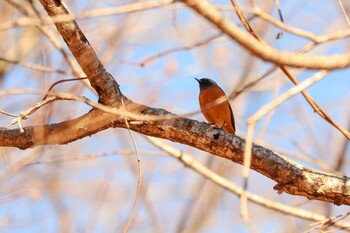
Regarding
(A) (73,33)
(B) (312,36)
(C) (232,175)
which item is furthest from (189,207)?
(B) (312,36)

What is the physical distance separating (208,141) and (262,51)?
192 cm

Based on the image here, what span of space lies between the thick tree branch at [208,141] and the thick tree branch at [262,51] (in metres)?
1.82

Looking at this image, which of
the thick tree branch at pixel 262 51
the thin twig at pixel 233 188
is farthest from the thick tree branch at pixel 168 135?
the thick tree branch at pixel 262 51

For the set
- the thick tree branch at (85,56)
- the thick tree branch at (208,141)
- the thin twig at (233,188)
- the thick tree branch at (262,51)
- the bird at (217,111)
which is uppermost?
the bird at (217,111)

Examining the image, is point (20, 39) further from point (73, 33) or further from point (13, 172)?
point (73, 33)

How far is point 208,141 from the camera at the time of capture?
11.7 ft

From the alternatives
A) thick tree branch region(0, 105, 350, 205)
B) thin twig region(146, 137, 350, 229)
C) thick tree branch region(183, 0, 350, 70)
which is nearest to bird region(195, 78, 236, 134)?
thin twig region(146, 137, 350, 229)

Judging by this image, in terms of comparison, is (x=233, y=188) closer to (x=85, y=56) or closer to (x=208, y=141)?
(x=208, y=141)

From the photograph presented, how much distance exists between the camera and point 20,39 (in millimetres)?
6500

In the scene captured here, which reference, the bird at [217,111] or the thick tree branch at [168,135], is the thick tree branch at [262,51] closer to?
the thick tree branch at [168,135]

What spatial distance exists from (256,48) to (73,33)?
1.85 metres

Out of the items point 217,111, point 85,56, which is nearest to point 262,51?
point 85,56

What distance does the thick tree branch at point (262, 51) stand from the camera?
5.43ft

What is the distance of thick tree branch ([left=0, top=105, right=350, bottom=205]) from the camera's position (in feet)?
11.5
